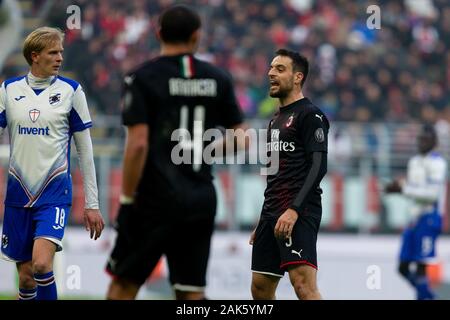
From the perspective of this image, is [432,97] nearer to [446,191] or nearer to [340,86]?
[340,86]

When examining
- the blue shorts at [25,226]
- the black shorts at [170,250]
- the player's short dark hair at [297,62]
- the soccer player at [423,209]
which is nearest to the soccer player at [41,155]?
the blue shorts at [25,226]

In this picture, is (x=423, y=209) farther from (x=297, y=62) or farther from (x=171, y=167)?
(x=171, y=167)

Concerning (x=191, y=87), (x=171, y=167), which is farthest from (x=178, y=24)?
(x=171, y=167)

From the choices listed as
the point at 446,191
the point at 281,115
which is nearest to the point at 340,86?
the point at 446,191

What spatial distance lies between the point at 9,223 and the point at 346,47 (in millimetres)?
15448

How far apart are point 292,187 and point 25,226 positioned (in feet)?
6.33

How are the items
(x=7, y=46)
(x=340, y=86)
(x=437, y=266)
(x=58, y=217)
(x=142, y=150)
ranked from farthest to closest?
(x=340, y=86) < (x=437, y=266) < (x=7, y=46) < (x=58, y=217) < (x=142, y=150)

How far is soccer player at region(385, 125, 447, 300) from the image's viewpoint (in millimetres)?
12922

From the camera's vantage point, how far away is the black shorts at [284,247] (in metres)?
7.68

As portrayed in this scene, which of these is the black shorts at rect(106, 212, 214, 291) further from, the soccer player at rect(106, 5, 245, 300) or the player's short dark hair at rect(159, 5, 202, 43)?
the player's short dark hair at rect(159, 5, 202, 43)

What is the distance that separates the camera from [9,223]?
306 inches

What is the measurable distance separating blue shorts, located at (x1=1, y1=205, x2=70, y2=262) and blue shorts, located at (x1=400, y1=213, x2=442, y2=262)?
6.42m

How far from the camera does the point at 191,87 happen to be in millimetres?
6168

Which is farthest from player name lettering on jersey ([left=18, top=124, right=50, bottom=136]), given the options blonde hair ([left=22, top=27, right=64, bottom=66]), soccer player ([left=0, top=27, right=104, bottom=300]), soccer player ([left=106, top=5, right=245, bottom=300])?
soccer player ([left=106, top=5, right=245, bottom=300])
